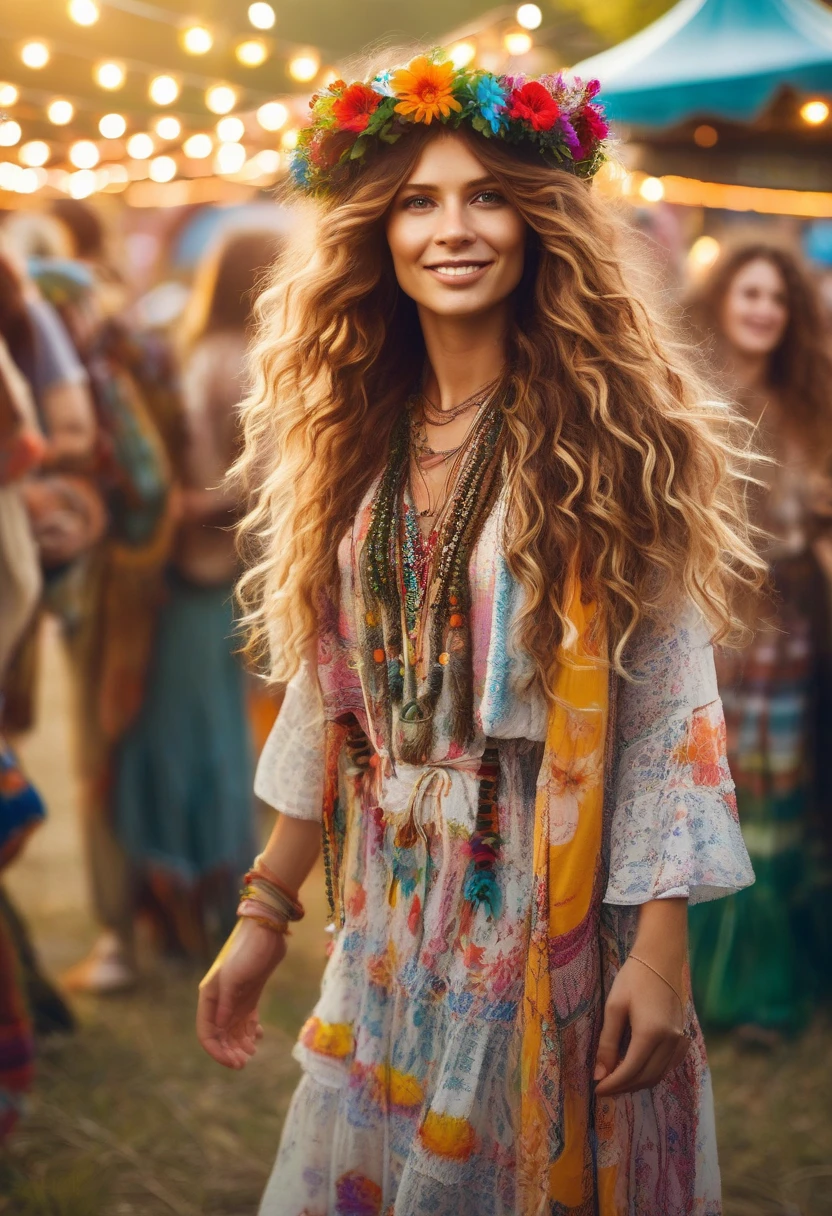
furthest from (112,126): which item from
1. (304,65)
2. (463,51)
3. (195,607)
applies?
(195,607)

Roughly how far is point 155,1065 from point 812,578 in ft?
6.90

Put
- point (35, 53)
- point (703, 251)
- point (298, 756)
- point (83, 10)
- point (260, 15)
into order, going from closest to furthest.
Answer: point (298, 756)
point (83, 10)
point (35, 53)
point (260, 15)
point (703, 251)

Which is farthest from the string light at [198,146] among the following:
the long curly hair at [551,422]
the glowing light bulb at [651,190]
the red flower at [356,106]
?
the red flower at [356,106]

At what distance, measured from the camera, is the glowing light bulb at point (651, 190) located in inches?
145

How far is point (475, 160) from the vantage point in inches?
59.4

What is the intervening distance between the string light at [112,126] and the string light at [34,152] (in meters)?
0.17

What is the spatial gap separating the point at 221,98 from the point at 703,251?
1.44 meters

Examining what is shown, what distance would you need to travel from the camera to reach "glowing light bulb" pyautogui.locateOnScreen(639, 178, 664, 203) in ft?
12.1

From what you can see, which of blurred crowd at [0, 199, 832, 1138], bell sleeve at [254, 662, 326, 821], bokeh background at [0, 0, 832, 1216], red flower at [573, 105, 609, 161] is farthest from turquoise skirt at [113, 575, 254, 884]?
red flower at [573, 105, 609, 161]

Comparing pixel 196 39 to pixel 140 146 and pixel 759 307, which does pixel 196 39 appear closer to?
pixel 140 146

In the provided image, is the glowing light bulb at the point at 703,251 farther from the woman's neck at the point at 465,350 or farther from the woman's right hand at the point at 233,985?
the woman's right hand at the point at 233,985

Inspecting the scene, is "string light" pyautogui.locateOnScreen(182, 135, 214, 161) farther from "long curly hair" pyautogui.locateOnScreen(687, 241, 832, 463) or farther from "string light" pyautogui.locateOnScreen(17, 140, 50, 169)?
"long curly hair" pyautogui.locateOnScreen(687, 241, 832, 463)


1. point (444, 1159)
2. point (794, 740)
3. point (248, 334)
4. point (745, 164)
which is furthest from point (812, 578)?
point (444, 1159)

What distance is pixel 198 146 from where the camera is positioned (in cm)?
370
